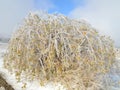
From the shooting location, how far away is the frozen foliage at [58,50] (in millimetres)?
7277

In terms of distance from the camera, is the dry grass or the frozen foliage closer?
the frozen foliage

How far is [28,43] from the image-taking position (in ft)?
24.7

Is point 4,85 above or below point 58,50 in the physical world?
below

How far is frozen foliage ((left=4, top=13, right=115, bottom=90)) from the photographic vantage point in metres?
7.28

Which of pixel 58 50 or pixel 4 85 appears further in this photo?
pixel 4 85

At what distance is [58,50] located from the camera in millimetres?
7453

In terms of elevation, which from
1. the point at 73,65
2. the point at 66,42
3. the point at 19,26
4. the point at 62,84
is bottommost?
the point at 62,84

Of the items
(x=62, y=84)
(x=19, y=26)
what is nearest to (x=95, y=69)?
(x=62, y=84)

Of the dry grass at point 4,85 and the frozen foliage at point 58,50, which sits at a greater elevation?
the frozen foliage at point 58,50

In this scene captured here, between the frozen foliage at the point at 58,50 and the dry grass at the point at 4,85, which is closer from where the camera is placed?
the frozen foliage at the point at 58,50

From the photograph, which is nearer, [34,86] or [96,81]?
[96,81]

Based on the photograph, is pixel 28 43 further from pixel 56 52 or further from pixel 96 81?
pixel 96 81

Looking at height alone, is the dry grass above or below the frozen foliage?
below

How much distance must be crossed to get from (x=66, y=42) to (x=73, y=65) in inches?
23.8
